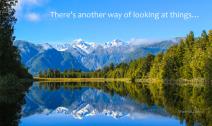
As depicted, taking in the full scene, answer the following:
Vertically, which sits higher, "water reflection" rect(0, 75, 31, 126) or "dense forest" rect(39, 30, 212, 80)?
"dense forest" rect(39, 30, 212, 80)

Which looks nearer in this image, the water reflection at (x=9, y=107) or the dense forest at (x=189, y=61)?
the water reflection at (x=9, y=107)

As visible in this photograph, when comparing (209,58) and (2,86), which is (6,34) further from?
(209,58)

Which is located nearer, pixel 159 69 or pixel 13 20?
pixel 13 20

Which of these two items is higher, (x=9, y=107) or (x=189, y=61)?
(x=189, y=61)

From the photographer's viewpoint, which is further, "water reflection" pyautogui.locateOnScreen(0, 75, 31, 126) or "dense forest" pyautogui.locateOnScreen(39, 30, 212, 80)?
"dense forest" pyautogui.locateOnScreen(39, 30, 212, 80)

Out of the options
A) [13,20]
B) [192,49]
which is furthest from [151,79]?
[13,20]

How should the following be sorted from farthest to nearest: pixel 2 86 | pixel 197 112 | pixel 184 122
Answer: pixel 2 86
pixel 197 112
pixel 184 122

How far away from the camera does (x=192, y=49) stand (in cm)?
14362

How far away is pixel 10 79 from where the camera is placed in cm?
7244

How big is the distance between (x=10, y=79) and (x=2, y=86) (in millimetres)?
8835

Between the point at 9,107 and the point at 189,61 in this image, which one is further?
the point at 189,61

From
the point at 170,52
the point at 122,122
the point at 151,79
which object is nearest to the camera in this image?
the point at 122,122

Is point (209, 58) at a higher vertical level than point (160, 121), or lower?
higher

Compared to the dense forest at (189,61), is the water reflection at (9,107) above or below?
below
